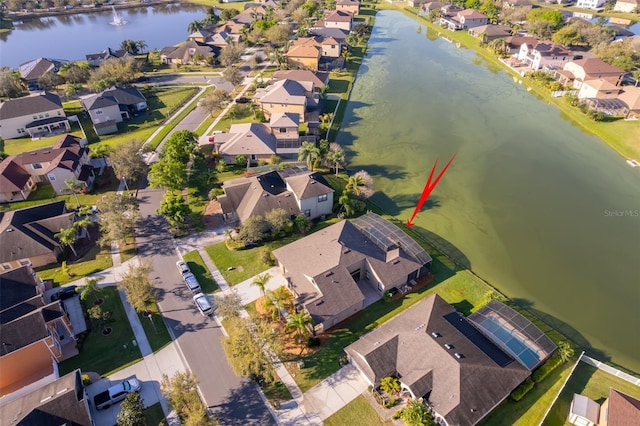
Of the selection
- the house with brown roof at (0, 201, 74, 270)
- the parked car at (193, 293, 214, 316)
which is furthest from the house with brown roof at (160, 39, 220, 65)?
the parked car at (193, 293, 214, 316)

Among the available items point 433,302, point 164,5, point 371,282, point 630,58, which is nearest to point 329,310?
point 371,282

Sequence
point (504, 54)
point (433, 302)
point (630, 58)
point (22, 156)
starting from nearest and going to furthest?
1. point (433, 302)
2. point (22, 156)
3. point (630, 58)
4. point (504, 54)

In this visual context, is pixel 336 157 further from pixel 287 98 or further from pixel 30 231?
pixel 30 231

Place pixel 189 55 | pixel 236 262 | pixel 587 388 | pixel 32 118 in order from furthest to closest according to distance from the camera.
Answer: pixel 189 55, pixel 32 118, pixel 236 262, pixel 587 388

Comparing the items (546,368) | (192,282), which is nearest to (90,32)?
(192,282)

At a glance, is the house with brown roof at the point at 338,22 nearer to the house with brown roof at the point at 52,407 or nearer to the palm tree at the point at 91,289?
the palm tree at the point at 91,289

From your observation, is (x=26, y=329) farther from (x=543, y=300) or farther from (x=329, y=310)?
(x=543, y=300)

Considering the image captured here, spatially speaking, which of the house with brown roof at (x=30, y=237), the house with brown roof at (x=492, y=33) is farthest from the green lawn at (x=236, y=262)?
the house with brown roof at (x=492, y=33)
